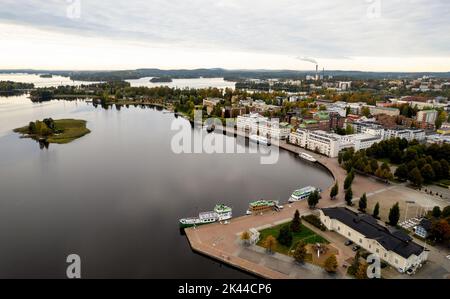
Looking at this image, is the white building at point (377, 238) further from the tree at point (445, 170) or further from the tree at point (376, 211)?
the tree at point (445, 170)

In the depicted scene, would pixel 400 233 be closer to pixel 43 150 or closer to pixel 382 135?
pixel 382 135

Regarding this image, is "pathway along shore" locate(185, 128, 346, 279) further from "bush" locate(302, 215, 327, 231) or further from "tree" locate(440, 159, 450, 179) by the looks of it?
"tree" locate(440, 159, 450, 179)

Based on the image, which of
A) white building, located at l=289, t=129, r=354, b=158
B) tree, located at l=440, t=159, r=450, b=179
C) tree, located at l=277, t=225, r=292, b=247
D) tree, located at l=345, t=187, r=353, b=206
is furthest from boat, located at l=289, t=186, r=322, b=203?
tree, located at l=440, t=159, r=450, b=179

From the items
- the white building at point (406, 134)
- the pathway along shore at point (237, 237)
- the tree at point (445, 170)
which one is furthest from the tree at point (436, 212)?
the white building at point (406, 134)

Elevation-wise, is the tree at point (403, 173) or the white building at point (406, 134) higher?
the white building at point (406, 134)
